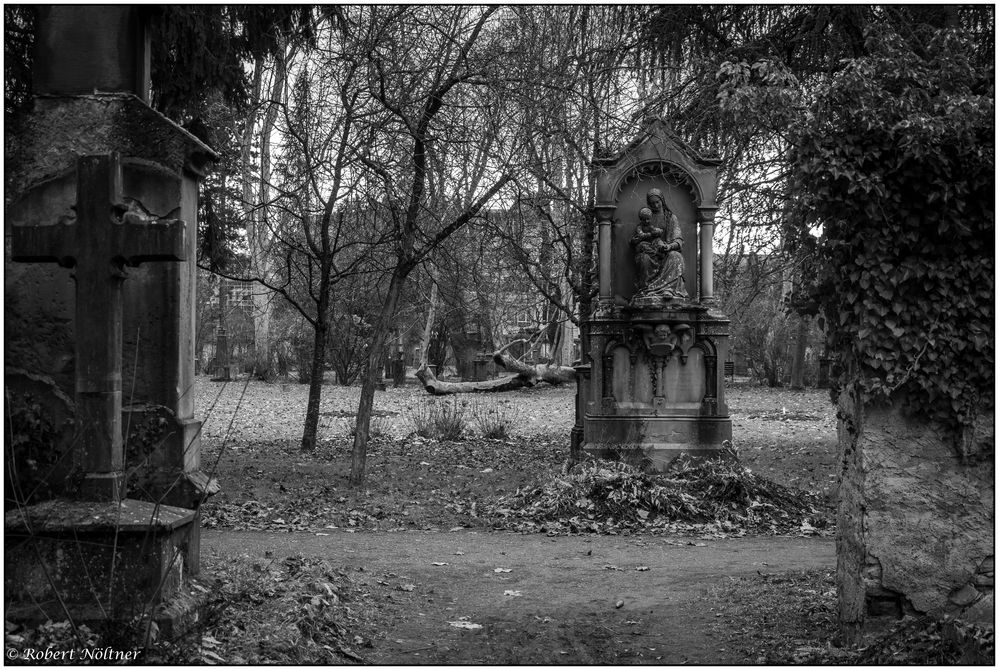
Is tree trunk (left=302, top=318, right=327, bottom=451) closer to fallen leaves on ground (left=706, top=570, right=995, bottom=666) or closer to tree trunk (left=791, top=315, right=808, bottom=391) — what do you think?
fallen leaves on ground (left=706, top=570, right=995, bottom=666)

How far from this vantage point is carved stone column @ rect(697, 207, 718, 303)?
12.0 metres

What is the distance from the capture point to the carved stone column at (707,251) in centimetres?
1202

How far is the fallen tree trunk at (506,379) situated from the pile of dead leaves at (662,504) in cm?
1574

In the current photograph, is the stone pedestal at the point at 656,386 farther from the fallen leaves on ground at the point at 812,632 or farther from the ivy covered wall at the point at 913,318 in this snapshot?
the ivy covered wall at the point at 913,318

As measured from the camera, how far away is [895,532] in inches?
189

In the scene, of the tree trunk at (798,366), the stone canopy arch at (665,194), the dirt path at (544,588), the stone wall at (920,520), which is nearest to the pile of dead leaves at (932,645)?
the stone wall at (920,520)

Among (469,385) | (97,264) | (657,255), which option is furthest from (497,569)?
(469,385)

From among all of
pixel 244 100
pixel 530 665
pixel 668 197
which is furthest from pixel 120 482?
pixel 668 197

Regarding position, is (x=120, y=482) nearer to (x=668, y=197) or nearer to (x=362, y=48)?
(x=362, y=48)

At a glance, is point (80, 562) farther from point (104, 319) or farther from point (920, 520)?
point (920, 520)

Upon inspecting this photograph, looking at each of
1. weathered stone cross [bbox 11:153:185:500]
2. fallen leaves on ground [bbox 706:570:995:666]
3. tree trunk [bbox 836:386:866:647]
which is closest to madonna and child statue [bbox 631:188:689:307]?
fallen leaves on ground [bbox 706:570:995:666]

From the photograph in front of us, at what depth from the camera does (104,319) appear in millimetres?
4293

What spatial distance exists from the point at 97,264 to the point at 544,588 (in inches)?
152

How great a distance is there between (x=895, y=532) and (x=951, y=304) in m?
1.26
